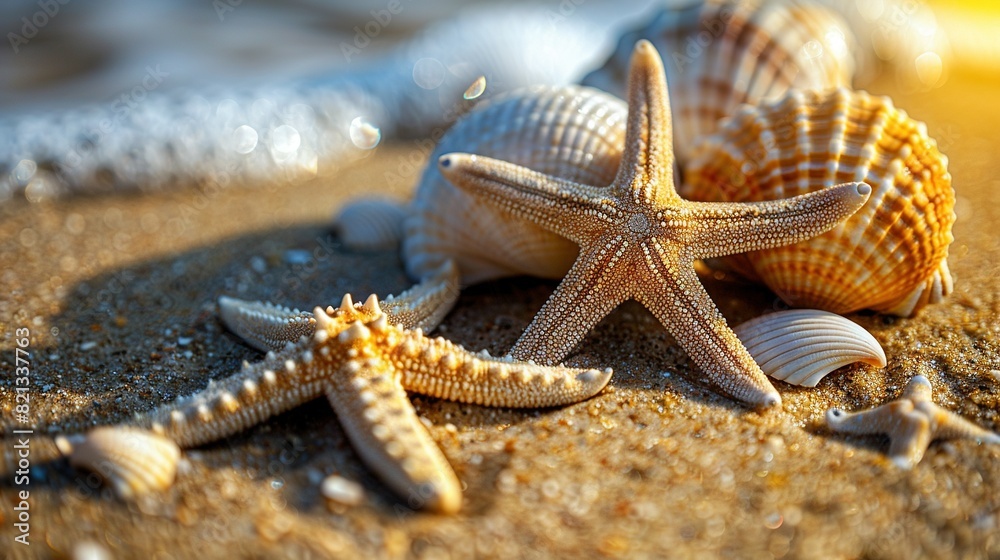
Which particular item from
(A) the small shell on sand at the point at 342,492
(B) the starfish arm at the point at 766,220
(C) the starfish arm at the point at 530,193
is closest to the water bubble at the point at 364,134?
(C) the starfish arm at the point at 530,193

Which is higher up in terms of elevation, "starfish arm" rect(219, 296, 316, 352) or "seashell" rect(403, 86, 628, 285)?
"seashell" rect(403, 86, 628, 285)

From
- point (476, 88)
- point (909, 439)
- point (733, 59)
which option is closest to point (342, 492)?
point (909, 439)

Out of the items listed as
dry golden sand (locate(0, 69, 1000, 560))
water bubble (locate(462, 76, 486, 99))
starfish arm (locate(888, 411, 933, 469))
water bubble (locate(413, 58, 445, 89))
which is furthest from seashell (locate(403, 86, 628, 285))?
water bubble (locate(413, 58, 445, 89))

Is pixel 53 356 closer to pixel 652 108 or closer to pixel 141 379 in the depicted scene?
pixel 141 379

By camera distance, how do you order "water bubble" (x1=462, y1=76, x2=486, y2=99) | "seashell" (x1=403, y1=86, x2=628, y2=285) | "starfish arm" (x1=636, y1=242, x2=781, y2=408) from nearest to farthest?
"starfish arm" (x1=636, y1=242, x2=781, y2=408), "seashell" (x1=403, y1=86, x2=628, y2=285), "water bubble" (x1=462, y1=76, x2=486, y2=99)

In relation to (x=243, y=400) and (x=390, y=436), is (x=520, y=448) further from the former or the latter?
(x=243, y=400)

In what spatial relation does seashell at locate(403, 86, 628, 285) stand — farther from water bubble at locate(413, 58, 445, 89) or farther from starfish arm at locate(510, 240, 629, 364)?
water bubble at locate(413, 58, 445, 89)
